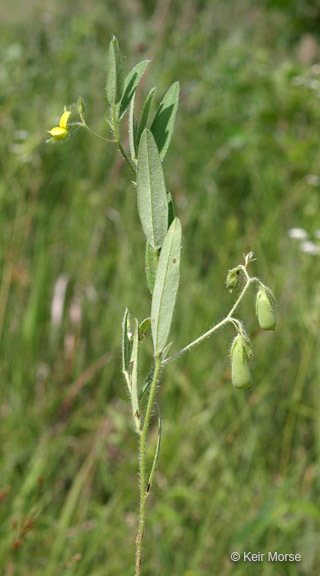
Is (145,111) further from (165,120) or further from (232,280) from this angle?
(232,280)

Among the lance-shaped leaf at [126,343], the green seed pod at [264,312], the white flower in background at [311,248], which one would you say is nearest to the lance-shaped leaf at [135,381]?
the lance-shaped leaf at [126,343]

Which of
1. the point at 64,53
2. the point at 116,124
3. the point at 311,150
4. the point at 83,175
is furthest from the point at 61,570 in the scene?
the point at 64,53

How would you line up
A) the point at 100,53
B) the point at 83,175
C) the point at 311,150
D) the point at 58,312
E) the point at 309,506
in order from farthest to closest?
1. the point at 100,53
2. the point at 83,175
3. the point at 311,150
4. the point at 58,312
5. the point at 309,506

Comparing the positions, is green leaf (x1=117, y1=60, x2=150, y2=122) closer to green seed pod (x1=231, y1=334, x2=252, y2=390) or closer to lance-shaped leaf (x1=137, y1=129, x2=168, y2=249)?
lance-shaped leaf (x1=137, y1=129, x2=168, y2=249)

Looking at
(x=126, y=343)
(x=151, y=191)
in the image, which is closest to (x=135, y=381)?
(x=126, y=343)

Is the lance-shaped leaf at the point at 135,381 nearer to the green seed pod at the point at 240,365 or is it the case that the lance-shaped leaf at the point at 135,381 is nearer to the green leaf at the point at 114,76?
the green seed pod at the point at 240,365

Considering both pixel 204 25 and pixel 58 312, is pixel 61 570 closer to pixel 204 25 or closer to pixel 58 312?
pixel 58 312

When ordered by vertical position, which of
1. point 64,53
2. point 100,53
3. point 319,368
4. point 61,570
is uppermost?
point 100,53
